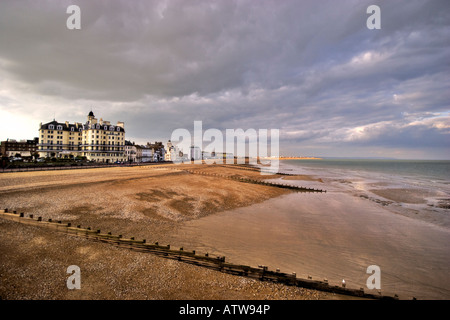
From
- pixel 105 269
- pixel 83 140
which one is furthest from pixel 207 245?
pixel 83 140

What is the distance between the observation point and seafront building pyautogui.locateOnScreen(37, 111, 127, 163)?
8619cm

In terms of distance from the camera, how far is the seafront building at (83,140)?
8619 cm

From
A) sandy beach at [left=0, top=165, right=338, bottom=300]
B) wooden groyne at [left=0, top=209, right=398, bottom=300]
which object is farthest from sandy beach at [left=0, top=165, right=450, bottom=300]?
wooden groyne at [left=0, top=209, right=398, bottom=300]

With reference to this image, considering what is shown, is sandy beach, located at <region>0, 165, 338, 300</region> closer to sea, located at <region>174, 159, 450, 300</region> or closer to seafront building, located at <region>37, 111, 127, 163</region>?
sea, located at <region>174, 159, 450, 300</region>

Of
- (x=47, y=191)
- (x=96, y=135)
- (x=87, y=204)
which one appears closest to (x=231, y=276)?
(x=87, y=204)

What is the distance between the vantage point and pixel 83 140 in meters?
93.0

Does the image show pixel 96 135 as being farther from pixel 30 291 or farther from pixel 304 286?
pixel 304 286

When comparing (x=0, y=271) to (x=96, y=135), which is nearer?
(x=0, y=271)

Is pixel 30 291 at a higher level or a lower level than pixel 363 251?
higher

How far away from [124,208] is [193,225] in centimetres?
762

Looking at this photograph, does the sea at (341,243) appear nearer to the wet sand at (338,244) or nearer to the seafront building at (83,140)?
the wet sand at (338,244)

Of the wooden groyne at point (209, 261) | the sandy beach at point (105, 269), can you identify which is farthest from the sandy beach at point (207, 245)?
the wooden groyne at point (209, 261)

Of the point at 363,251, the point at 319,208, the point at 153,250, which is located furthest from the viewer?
the point at 319,208

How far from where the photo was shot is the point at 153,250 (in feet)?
33.2
